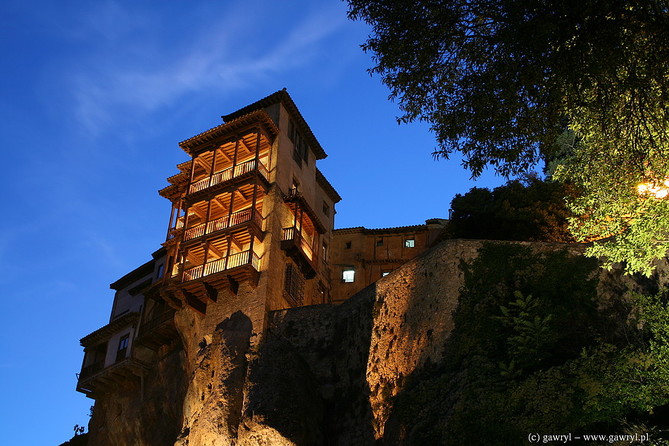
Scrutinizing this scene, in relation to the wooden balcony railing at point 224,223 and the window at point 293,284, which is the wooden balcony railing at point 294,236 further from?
the wooden balcony railing at point 224,223

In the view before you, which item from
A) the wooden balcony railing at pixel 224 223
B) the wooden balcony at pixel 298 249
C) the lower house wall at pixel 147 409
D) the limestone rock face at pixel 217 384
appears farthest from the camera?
the lower house wall at pixel 147 409

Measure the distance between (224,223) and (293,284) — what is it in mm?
4814

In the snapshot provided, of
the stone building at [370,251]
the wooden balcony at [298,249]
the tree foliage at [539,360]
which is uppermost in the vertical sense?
the stone building at [370,251]

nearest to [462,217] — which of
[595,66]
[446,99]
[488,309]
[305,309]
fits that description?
[305,309]

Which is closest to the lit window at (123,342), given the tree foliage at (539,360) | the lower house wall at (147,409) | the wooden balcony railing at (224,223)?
the lower house wall at (147,409)

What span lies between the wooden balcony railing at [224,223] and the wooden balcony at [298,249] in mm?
1656

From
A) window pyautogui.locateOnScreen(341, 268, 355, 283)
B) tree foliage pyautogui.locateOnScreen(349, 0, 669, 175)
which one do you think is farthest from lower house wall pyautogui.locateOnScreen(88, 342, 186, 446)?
tree foliage pyautogui.locateOnScreen(349, 0, 669, 175)

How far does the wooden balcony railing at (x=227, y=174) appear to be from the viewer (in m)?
36.9

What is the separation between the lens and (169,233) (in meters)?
39.6

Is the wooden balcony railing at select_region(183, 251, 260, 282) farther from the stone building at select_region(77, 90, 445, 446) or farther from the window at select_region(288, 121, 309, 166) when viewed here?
the window at select_region(288, 121, 309, 166)

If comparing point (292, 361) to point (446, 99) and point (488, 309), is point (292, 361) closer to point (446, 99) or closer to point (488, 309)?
point (488, 309)

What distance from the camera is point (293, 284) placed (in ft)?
116

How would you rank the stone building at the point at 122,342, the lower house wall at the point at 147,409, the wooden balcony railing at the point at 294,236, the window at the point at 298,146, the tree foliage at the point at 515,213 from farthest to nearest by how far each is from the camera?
the window at the point at 298,146 → the stone building at the point at 122,342 → the wooden balcony railing at the point at 294,236 → the lower house wall at the point at 147,409 → the tree foliage at the point at 515,213

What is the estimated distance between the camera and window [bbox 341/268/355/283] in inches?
1790
